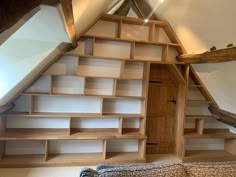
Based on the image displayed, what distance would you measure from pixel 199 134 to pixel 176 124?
1.43 feet

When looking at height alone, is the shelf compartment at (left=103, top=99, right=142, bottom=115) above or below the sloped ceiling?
below

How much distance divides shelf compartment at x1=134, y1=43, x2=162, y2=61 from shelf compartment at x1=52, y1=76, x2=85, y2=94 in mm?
1080

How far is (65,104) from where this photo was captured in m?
3.74

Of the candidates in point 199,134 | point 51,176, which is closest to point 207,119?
point 199,134

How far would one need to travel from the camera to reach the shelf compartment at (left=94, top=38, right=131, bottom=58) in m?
3.76

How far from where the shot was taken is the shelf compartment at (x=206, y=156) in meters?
4.00

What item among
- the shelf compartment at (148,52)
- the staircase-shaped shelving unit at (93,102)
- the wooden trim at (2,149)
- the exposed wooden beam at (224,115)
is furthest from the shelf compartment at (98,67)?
the exposed wooden beam at (224,115)

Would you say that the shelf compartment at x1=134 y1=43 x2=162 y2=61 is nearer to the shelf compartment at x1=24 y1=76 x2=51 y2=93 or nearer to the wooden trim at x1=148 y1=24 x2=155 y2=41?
the wooden trim at x1=148 y1=24 x2=155 y2=41

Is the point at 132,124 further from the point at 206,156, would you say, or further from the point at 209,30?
the point at 209,30

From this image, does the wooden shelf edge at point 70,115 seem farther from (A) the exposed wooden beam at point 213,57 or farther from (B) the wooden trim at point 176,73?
(A) the exposed wooden beam at point 213,57

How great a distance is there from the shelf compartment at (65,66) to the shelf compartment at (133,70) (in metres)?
0.87

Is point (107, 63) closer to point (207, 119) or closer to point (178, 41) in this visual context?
point (178, 41)

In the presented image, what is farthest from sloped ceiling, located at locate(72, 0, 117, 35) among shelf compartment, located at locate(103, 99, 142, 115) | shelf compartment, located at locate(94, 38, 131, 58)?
shelf compartment, located at locate(103, 99, 142, 115)

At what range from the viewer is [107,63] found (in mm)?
3828
